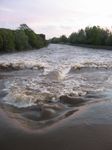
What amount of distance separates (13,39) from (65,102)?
5973 centimetres

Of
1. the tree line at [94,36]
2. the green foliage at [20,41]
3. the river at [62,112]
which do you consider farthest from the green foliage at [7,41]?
the river at [62,112]

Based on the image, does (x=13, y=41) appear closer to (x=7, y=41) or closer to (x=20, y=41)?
(x=20, y=41)

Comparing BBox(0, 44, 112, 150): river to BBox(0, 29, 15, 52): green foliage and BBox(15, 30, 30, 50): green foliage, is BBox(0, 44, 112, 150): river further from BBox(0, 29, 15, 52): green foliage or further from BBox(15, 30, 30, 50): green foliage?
BBox(15, 30, 30, 50): green foliage

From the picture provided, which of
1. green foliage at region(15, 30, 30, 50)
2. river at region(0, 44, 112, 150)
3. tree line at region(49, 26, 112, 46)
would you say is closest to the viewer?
river at region(0, 44, 112, 150)

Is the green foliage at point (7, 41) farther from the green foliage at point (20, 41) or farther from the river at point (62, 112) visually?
the river at point (62, 112)

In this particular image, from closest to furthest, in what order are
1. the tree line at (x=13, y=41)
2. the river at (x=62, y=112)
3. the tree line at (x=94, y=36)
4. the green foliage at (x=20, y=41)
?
the river at (x=62, y=112)
the tree line at (x=13, y=41)
the green foliage at (x=20, y=41)
the tree line at (x=94, y=36)

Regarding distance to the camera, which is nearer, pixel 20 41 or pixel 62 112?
pixel 62 112

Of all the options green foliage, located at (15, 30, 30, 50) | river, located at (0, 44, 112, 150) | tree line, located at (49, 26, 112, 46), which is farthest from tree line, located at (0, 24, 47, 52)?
river, located at (0, 44, 112, 150)

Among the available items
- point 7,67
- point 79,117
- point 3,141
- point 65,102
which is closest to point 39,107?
point 65,102

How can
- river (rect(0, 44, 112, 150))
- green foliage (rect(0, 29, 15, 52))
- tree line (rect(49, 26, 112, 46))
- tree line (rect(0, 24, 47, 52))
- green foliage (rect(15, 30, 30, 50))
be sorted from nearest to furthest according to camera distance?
1. river (rect(0, 44, 112, 150))
2. green foliage (rect(0, 29, 15, 52))
3. tree line (rect(0, 24, 47, 52))
4. green foliage (rect(15, 30, 30, 50))
5. tree line (rect(49, 26, 112, 46))

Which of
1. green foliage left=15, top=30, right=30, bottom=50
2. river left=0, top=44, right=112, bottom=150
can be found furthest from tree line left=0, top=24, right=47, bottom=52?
river left=0, top=44, right=112, bottom=150

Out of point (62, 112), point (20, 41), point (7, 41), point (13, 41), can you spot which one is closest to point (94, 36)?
point (20, 41)

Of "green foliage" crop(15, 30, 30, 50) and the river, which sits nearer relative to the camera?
the river

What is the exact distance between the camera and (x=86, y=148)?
Result: 20.9 feet
